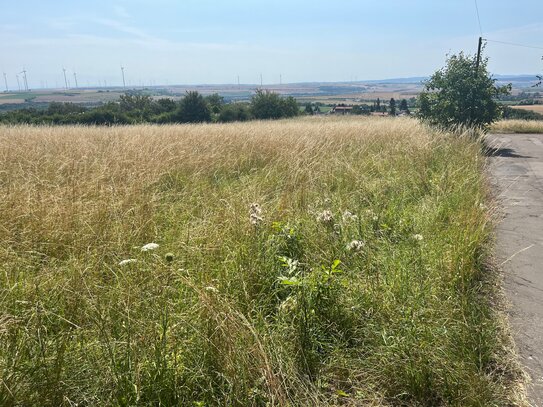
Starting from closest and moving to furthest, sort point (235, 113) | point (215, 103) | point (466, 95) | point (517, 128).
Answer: point (466, 95)
point (517, 128)
point (235, 113)
point (215, 103)

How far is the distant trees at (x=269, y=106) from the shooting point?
56.6 metres

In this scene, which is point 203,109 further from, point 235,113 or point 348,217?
point 348,217

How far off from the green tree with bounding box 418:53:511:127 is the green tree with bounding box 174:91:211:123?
41345 mm

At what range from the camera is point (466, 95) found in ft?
47.2

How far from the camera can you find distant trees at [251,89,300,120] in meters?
56.6

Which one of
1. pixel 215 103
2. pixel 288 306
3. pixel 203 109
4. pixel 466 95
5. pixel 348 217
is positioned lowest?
pixel 288 306

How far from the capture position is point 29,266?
8.59 ft

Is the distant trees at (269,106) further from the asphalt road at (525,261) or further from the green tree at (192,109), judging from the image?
the asphalt road at (525,261)

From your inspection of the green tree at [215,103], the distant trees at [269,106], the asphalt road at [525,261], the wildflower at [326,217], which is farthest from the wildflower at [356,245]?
the green tree at [215,103]

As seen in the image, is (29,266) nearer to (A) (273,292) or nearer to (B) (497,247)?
(A) (273,292)

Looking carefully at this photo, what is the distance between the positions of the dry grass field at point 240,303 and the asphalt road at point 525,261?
0.14 meters

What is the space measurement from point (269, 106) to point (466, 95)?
45318mm

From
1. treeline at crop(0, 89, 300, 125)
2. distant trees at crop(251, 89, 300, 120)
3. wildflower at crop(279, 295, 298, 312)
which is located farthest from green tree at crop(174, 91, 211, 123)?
wildflower at crop(279, 295, 298, 312)

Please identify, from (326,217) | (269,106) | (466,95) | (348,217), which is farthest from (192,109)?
(326,217)
